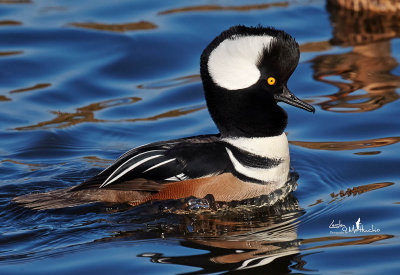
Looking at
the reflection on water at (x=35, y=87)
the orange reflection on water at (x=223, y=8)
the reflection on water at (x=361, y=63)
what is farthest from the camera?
the orange reflection on water at (x=223, y=8)

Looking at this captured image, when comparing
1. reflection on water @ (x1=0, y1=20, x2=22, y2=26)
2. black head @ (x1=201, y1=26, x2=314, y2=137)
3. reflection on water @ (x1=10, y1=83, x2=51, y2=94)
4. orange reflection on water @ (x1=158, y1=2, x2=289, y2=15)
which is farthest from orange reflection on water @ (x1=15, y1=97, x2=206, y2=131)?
orange reflection on water @ (x1=158, y1=2, x2=289, y2=15)

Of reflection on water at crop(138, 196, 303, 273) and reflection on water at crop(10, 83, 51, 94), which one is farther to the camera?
reflection on water at crop(10, 83, 51, 94)

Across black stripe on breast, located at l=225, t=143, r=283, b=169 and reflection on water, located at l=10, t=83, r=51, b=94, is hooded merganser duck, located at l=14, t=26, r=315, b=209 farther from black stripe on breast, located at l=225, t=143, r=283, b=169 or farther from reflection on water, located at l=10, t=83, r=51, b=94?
reflection on water, located at l=10, t=83, r=51, b=94

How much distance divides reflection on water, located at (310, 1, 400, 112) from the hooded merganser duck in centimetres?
299

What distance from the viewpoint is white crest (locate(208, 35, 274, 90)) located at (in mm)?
6867

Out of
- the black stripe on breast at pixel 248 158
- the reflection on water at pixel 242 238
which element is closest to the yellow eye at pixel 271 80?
the black stripe on breast at pixel 248 158

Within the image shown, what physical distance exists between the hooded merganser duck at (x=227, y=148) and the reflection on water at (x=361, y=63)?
299 centimetres

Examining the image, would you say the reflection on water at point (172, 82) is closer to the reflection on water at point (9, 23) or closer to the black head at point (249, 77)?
the reflection on water at point (9, 23)

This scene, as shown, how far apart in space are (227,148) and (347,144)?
7.66 ft

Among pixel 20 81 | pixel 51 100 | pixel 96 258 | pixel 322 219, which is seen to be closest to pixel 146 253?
pixel 96 258

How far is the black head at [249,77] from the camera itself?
6.89 meters

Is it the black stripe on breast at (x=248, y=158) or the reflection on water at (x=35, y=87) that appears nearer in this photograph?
the black stripe on breast at (x=248, y=158)

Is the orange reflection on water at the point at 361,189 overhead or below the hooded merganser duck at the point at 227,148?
below

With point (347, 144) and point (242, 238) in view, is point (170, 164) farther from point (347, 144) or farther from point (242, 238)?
point (347, 144)
